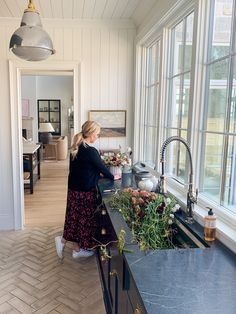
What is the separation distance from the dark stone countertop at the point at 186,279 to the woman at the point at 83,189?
138 cm

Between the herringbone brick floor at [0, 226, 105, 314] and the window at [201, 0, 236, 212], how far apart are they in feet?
4.65

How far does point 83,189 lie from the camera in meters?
2.97

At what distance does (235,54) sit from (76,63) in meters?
2.56

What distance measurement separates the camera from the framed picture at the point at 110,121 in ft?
13.1

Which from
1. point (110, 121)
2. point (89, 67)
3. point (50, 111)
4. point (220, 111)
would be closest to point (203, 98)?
point (220, 111)

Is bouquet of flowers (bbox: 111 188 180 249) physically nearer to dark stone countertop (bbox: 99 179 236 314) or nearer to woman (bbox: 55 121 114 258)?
→ dark stone countertop (bbox: 99 179 236 314)

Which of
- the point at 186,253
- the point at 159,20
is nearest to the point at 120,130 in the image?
the point at 159,20

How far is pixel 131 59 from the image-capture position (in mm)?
3945

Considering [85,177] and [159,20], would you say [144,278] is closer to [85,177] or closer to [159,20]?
[85,177]

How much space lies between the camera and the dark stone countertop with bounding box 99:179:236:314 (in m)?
1.03

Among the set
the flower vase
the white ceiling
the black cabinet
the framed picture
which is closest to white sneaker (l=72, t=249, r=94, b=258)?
the flower vase

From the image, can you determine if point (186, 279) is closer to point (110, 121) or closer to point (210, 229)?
point (210, 229)

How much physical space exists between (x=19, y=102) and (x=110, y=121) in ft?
3.95

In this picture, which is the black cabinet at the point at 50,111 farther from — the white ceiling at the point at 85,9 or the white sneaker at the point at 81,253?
the white sneaker at the point at 81,253
